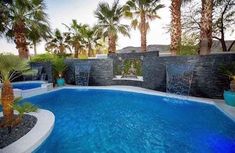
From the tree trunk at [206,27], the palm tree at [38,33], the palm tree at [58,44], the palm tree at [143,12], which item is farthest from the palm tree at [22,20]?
the tree trunk at [206,27]

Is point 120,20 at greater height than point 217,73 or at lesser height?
greater

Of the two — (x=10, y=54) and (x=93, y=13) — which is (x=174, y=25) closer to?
(x=93, y=13)

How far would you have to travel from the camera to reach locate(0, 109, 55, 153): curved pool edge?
13.5 ft

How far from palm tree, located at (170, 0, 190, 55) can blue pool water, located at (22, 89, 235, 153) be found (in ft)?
17.6

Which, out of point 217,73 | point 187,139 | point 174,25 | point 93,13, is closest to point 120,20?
point 93,13

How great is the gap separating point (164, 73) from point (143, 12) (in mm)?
11029

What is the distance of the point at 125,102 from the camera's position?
976 cm

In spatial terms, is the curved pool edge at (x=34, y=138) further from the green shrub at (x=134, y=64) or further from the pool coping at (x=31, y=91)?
the green shrub at (x=134, y=64)

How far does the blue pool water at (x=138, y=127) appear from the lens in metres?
4.81

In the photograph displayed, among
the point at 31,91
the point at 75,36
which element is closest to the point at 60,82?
the point at 31,91

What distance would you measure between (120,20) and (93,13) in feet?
9.79

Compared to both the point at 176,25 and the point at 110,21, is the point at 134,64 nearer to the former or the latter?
the point at 176,25

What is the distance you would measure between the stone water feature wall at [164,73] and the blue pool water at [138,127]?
1429 millimetres

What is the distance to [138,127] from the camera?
631 cm
